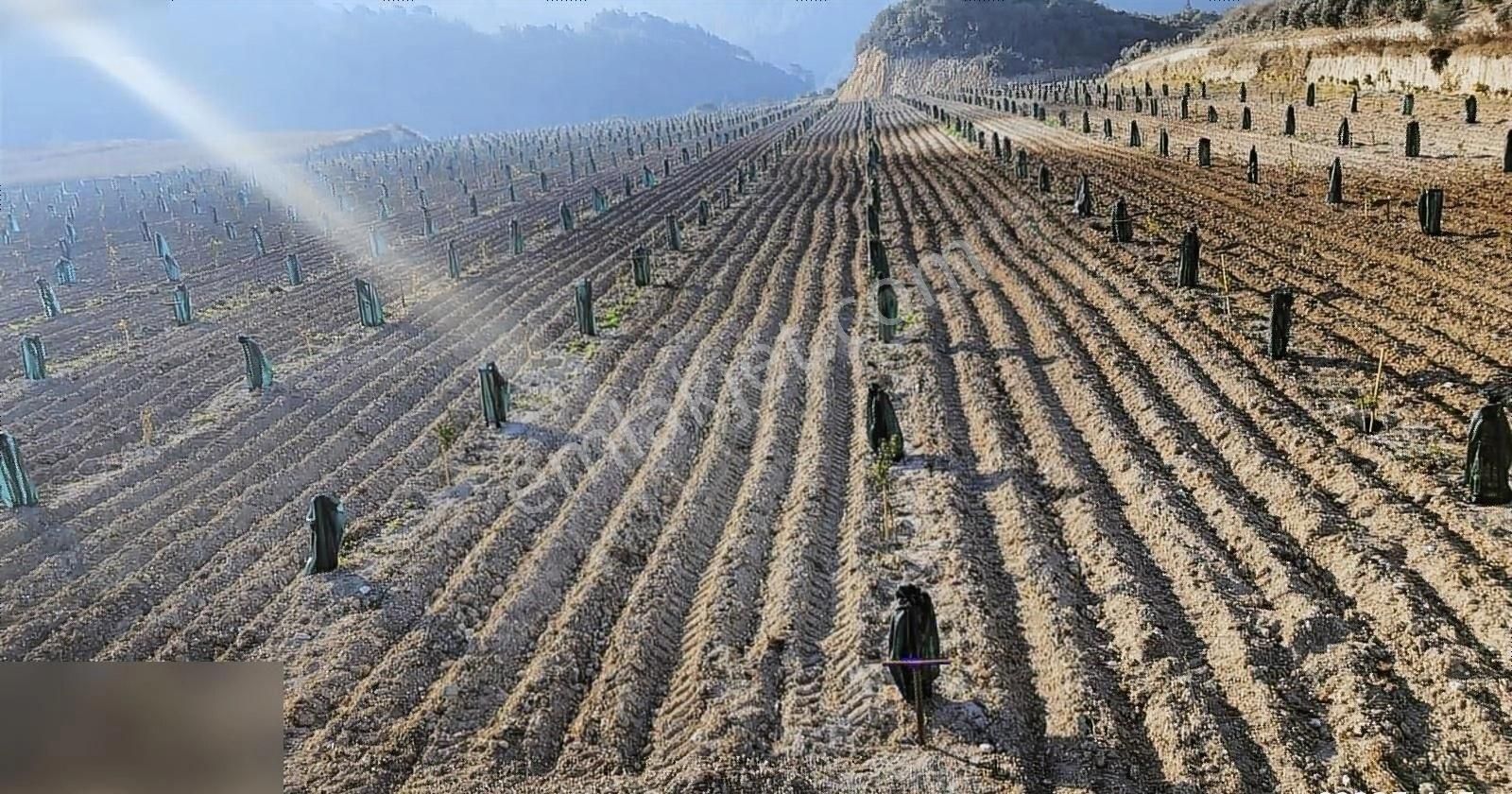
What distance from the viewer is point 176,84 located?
136m

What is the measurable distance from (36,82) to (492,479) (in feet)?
489

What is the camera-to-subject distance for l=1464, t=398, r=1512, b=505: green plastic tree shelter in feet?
20.2

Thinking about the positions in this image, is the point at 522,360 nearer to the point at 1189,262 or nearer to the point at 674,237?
the point at 674,237

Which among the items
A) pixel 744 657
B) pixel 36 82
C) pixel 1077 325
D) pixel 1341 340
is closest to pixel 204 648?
pixel 744 657

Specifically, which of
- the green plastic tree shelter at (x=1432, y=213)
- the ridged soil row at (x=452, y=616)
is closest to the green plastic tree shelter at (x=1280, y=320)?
the green plastic tree shelter at (x=1432, y=213)

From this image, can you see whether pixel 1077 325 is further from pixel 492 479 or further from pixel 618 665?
pixel 618 665

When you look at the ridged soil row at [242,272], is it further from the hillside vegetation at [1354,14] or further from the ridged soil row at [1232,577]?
the hillside vegetation at [1354,14]

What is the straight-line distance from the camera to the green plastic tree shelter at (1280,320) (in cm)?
915

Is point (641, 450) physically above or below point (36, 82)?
below

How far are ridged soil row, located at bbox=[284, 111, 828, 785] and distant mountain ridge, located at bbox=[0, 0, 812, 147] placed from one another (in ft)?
421

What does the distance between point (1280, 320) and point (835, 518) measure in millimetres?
4589

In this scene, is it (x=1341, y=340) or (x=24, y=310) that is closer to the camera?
(x=1341, y=340)

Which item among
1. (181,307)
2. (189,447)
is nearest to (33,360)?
(181,307)

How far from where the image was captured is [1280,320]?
30.1 ft
